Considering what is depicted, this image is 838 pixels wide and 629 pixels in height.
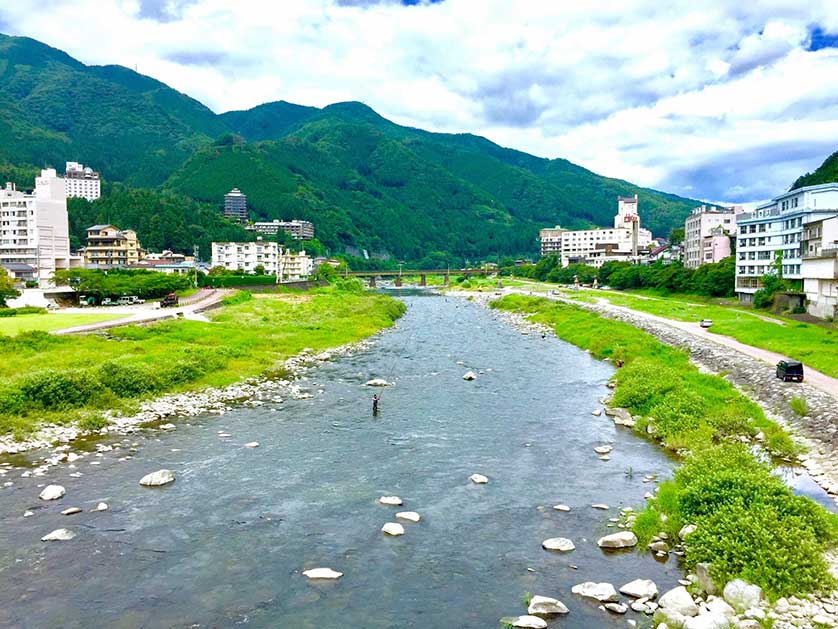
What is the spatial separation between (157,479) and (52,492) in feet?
8.83

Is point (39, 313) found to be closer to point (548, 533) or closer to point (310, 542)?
point (310, 542)

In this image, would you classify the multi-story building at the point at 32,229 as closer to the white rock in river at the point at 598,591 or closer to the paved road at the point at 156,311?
the paved road at the point at 156,311

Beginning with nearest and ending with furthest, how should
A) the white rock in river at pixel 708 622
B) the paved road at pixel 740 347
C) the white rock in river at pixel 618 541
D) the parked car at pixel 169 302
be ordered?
the white rock in river at pixel 708 622 → the white rock in river at pixel 618 541 → the paved road at pixel 740 347 → the parked car at pixel 169 302

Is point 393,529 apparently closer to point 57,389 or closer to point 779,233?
point 57,389

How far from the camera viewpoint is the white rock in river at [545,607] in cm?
1142

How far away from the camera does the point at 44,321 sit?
4709 cm

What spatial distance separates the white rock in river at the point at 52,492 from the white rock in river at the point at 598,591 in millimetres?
13962

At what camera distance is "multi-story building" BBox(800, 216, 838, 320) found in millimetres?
48000

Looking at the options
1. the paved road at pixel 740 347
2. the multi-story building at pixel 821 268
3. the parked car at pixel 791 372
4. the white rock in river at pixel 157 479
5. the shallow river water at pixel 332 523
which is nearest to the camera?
the shallow river water at pixel 332 523

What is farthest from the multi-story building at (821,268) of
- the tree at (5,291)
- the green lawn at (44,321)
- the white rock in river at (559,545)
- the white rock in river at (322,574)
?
the tree at (5,291)

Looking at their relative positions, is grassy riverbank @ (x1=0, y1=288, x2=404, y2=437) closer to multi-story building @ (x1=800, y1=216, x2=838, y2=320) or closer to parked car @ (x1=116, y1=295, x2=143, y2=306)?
parked car @ (x1=116, y1=295, x2=143, y2=306)

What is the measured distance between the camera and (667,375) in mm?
30188

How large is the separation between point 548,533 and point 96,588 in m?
10.2

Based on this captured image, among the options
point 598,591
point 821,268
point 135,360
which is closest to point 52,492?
point 598,591
